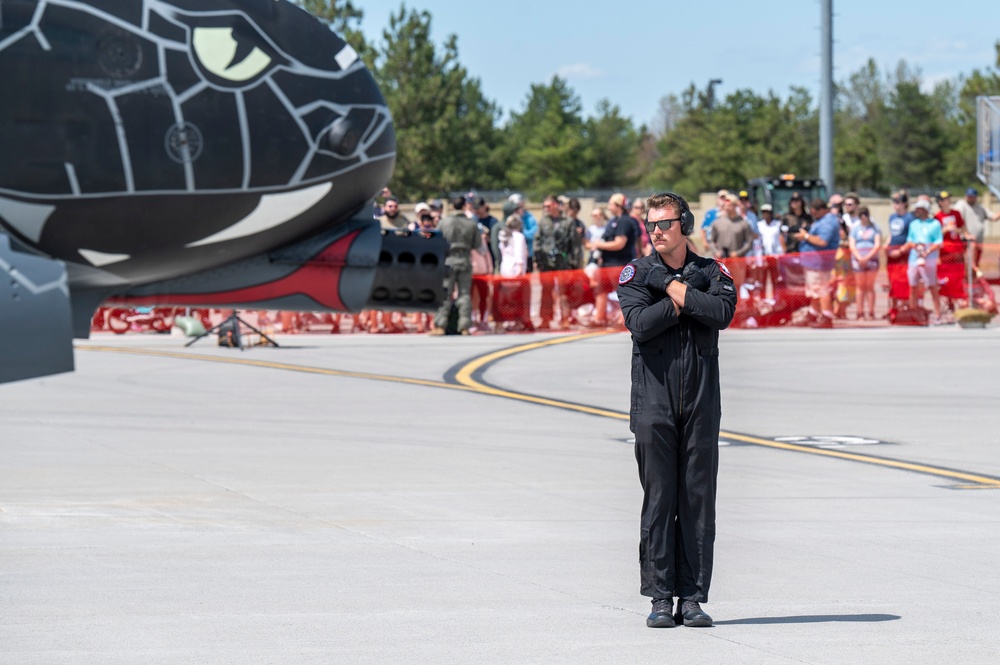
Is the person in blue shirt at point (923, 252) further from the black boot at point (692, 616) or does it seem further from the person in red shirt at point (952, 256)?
the black boot at point (692, 616)

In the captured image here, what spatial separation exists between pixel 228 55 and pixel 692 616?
444cm

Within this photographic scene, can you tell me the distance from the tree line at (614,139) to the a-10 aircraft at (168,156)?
198 feet

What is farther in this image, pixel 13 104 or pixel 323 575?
pixel 13 104

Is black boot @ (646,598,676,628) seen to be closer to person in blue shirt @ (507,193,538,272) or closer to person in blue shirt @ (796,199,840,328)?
person in blue shirt @ (796,199,840,328)

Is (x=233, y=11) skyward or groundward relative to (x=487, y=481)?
skyward

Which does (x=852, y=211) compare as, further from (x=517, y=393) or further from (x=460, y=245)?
(x=517, y=393)

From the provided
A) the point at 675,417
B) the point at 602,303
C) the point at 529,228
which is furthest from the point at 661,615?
the point at 529,228

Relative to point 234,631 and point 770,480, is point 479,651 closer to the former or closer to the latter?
point 234,631

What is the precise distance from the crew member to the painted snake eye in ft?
11.2

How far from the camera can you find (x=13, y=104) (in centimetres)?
827

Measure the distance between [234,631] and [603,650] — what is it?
4.86 feet

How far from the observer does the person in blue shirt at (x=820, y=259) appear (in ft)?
76.7

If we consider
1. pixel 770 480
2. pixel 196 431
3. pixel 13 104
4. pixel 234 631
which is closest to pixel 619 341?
pixel 196 431

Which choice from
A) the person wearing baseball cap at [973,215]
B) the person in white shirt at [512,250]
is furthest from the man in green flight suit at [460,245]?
the person wearing baseball cap at [973,215]
